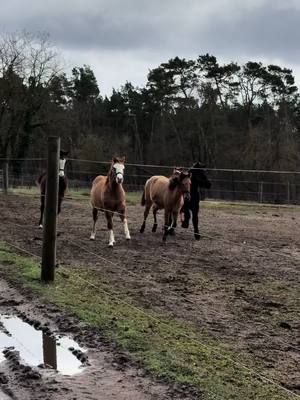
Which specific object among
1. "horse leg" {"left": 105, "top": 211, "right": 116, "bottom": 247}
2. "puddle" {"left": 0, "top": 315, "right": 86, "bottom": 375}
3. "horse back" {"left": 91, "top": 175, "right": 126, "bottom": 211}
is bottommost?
"puddle" {"left": 0, "top": 315, "right": 86, "bottom": 375}

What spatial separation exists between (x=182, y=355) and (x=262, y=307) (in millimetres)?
2175

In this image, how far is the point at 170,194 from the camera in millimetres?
12078

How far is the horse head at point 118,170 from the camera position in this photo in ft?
35.7

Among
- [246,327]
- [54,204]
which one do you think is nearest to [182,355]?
[246,327]

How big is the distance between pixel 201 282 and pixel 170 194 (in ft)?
14.7

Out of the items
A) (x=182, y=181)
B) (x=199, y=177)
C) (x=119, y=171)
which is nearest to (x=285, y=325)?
(x=119, y=171)

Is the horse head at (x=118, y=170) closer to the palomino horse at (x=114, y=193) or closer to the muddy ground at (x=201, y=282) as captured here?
the palomino horse at (x=114, y=193)

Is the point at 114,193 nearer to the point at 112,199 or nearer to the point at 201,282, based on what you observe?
the point at 112,199

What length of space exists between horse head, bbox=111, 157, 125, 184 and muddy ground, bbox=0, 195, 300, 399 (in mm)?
1269

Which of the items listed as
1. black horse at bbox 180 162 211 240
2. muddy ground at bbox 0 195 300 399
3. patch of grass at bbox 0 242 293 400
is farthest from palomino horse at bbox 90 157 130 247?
patch of grass at bbox 0 242 293 400

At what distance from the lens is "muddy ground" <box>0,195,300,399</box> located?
4592 millimetres

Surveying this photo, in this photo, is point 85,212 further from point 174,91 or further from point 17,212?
point 174,91

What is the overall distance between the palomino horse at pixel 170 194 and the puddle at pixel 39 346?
226 inches

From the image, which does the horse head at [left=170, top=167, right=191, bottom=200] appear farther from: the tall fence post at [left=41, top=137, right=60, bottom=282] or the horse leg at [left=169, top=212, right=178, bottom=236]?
the tall fence post at [left=41, top=137, right=60, bottom=282]
